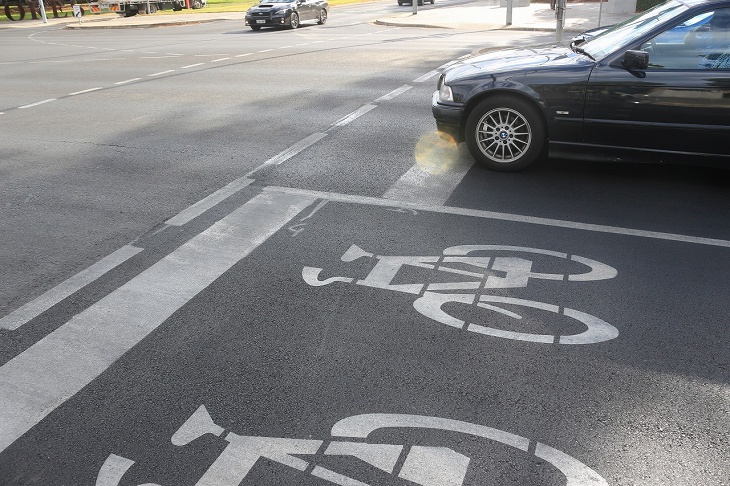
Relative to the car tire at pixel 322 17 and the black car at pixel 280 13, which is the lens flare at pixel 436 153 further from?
the car tire at pixel 322 17

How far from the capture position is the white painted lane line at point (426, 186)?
691 cm

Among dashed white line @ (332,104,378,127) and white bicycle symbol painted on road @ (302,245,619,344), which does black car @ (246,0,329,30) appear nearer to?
dashed white line @ (332,104,378,127)

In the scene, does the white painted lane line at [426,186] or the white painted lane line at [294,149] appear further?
the white painted lane line at [294,149]

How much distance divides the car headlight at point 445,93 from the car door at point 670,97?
1462mm

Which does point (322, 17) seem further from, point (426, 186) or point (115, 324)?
point (115, 324)

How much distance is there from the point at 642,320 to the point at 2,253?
500 centimetres

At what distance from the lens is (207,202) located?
6.94 m

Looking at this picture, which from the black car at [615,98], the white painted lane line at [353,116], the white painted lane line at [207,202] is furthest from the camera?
the white painted lane line at [353,116]

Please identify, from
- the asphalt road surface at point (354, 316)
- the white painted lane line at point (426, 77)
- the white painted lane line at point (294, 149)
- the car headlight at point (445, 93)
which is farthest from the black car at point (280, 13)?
the car headlight at point (445, 93)

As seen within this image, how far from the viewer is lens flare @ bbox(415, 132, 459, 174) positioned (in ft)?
26.0

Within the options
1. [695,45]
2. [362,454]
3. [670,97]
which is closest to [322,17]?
[695,45]

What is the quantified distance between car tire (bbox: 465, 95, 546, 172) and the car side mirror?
3.35ft

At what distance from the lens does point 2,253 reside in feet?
19.4

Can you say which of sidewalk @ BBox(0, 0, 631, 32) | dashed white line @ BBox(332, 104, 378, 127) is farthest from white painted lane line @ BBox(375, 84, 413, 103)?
sidewalk @ BBox(0, 0, 631, 32)
